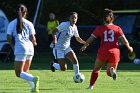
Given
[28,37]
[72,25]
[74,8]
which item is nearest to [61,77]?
[72,25]

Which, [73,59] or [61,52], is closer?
[73,59]

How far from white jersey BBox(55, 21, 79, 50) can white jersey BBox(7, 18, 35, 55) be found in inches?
148

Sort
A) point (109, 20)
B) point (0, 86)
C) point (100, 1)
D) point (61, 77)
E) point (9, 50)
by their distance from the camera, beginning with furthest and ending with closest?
point (100, 1), point (9, 50), point (61, 77), point (0, 86), point (109, 20)

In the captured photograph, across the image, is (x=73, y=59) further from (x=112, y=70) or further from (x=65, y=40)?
(x=112, y=70)

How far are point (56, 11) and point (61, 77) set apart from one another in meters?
20.1

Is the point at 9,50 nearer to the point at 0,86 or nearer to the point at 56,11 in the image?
Answer: the point at 56,11

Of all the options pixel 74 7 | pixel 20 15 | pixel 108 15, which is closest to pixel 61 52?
pixel 108 15

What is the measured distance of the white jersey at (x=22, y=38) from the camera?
14617 mm

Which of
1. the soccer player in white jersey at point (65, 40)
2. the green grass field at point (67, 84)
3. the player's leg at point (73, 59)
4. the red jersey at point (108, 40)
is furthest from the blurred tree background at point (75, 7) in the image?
the red jersey at point (108, 40)

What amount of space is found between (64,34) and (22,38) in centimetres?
409

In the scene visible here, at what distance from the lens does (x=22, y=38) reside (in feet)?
48.2

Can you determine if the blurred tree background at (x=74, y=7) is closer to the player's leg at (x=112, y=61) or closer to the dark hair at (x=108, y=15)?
the player's leg at (x=112, y=61)

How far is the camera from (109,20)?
52.1 ft

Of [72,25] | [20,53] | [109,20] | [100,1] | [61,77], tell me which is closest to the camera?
[20,53]
